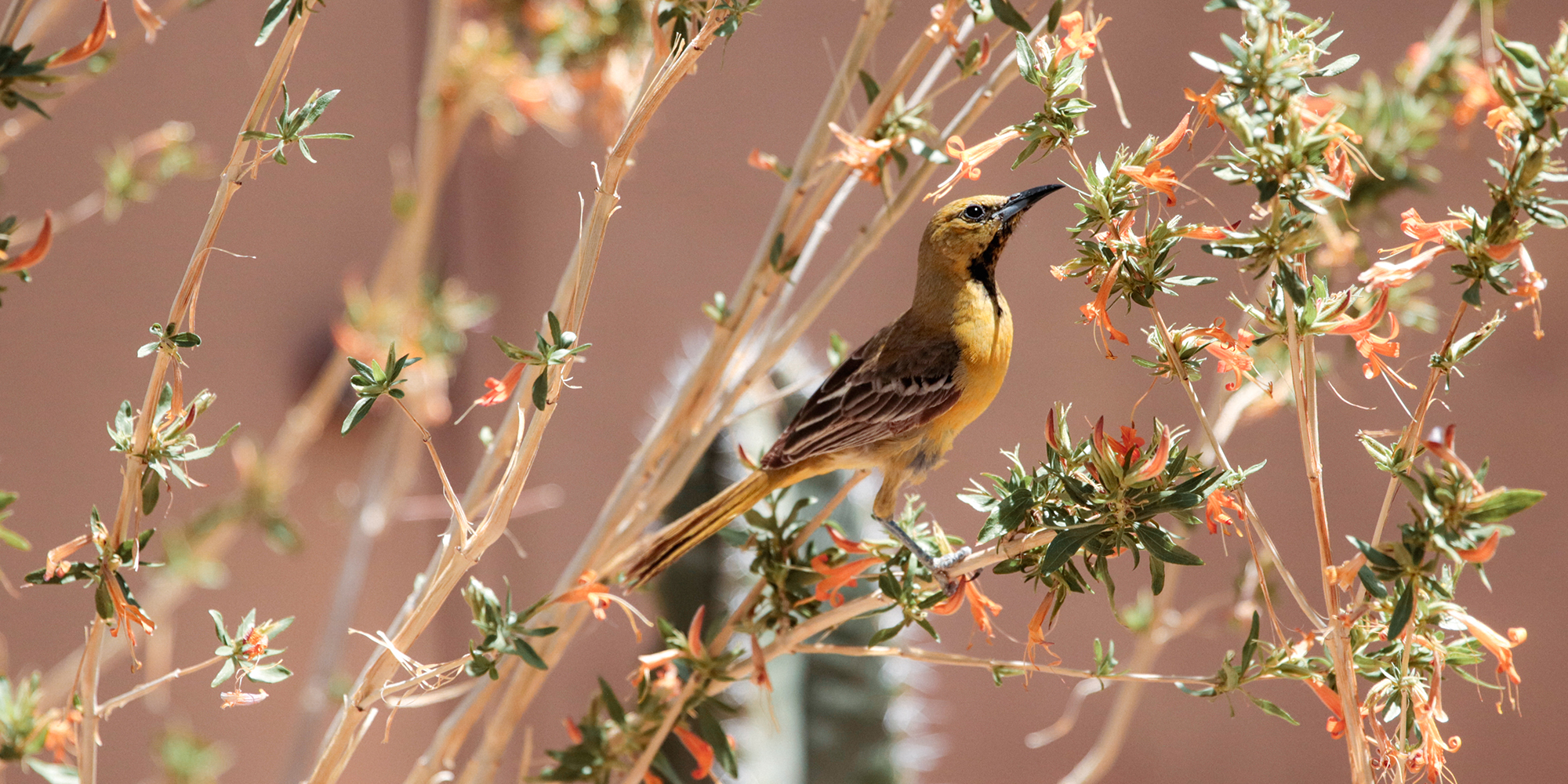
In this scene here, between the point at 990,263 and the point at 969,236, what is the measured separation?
5 cm

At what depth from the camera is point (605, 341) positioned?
7.20ft

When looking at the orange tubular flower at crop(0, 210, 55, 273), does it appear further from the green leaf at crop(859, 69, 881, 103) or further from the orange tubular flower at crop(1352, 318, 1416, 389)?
the orange tubular flower at crop(1352, 318, 1416, 389)

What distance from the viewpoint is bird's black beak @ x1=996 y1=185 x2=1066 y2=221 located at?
96 centimetres

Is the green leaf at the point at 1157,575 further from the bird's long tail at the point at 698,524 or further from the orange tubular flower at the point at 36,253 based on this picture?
the orange tubular flower at the point at 36,253

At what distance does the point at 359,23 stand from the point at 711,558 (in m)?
1.29

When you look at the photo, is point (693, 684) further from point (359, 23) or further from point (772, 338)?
point (359, 23)

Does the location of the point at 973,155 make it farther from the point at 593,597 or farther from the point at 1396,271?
the point at 593,597

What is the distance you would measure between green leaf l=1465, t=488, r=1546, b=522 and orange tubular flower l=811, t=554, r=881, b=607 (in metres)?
0.39

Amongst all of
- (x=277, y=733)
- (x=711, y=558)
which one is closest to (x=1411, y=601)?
(x=711, y=558)

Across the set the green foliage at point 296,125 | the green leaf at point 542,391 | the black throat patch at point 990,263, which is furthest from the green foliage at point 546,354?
the black throat patch at point 990,263

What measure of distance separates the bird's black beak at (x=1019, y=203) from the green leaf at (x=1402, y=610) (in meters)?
0.51

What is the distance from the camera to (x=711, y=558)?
1.19 meters

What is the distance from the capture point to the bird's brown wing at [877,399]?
962 mm

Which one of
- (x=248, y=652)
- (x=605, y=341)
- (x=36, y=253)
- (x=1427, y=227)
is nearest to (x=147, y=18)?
(x=36, y=253)
